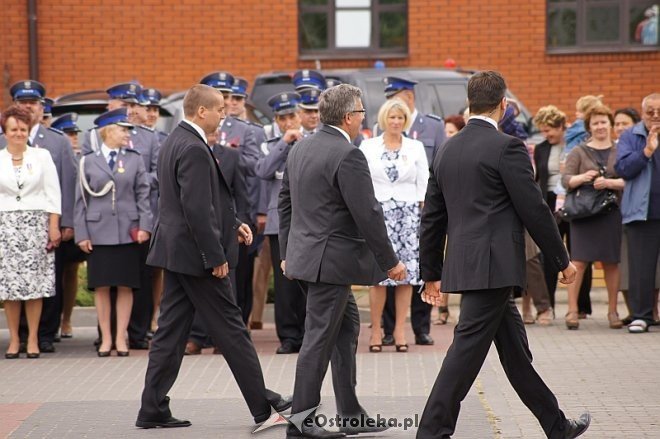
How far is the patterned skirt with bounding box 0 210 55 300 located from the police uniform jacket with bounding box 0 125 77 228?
13.5 inches

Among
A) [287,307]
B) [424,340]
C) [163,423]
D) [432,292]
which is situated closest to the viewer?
[432,292]

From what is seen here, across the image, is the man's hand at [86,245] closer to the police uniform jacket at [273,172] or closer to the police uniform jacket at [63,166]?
the police uniform jacket at [63,166]

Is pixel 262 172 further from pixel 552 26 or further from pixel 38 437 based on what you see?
pixel 552 26

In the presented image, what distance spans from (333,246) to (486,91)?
121 cm

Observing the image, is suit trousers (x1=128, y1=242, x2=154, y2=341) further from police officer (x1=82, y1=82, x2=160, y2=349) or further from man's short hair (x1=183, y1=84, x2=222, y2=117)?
man's short hair (x1=183, y1=84, x2=222, y2=117)

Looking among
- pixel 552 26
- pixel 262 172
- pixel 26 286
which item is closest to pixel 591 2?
pixel 552 26

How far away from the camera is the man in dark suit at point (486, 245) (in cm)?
675

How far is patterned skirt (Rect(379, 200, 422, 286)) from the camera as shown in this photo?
10.9 metres

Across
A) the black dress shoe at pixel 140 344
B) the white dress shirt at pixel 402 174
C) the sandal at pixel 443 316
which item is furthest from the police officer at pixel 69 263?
the sandal at pixel 443 316

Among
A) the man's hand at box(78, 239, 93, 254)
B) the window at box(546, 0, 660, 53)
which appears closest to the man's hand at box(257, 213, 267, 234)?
the man's hand at box(78, 239, 93, 254)

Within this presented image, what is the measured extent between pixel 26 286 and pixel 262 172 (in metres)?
2.17

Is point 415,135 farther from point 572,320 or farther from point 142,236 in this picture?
point 142,236

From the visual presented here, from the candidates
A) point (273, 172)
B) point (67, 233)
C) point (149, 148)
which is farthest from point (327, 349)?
point (149, 148)

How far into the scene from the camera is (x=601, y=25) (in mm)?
19734
